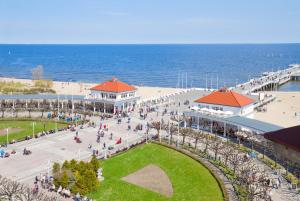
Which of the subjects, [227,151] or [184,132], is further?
[184,132]

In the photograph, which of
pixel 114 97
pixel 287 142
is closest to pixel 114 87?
pixel 114 97

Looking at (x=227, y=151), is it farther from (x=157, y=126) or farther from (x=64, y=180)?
(x=64, y=180)

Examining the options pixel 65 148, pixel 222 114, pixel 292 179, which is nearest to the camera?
pixel 292 179

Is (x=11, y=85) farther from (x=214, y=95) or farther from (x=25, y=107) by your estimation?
(x=214, y=95)

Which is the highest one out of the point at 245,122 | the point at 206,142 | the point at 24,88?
the point at 24,88

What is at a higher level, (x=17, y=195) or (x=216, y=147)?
(x=216, y=147)

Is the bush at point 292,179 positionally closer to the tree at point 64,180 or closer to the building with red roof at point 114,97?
the tree at point 64,180

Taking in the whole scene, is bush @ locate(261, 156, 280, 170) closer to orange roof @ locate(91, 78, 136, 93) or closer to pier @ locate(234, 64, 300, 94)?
orange roof @ locate(91, 78, 136, 93)
